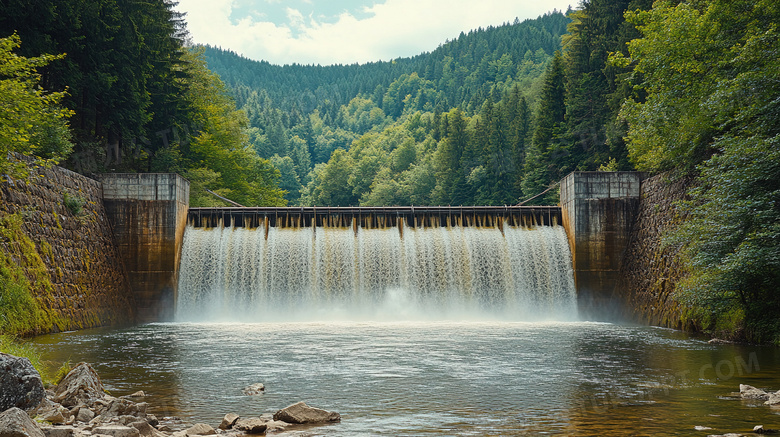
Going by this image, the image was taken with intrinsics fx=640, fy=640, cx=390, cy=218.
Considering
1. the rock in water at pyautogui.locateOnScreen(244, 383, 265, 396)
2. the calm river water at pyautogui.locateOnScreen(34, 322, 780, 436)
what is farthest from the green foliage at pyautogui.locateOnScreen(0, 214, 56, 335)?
the rock in water at pyautogui.locateOnScreen(244, 383, 265, 396)

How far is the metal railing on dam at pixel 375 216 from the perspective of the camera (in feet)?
99.7

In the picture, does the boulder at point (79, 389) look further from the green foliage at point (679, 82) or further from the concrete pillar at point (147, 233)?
the concrete pillar at point (147, 233)

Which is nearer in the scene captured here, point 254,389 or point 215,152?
point 254,389

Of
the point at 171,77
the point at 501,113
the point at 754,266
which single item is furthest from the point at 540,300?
the point at 501,113

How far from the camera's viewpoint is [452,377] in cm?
1267

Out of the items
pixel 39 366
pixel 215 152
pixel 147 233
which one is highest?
pixel 215 152

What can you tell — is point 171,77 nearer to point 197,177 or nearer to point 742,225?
point 197,177

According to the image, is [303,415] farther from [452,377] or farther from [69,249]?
[69,249]

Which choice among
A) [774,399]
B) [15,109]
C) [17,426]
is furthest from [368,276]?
[17,426]

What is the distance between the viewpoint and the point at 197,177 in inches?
1497

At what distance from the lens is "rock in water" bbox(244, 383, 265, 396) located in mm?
10947

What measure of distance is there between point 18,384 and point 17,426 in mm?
1572

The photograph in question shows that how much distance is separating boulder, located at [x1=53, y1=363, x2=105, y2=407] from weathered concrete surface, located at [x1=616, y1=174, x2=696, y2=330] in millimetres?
18389

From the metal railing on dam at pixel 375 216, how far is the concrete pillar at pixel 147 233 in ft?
8.08
